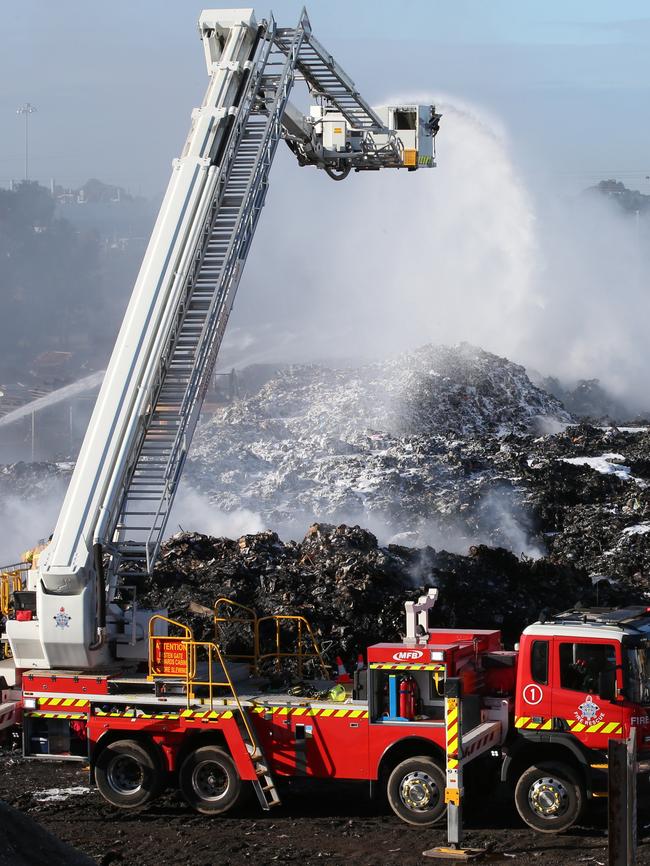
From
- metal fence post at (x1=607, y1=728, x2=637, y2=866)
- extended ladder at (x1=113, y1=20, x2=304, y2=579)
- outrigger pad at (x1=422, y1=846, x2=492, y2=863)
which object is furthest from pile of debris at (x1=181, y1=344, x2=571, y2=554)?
metal fence post at (x1=607, y1=728, x2=637, y2=866)

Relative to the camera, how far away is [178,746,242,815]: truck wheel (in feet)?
39.5

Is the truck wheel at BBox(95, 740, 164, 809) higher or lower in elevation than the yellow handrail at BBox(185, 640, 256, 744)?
lower

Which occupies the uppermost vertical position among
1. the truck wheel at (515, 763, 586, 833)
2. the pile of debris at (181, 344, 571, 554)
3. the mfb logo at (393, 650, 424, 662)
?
the pile of debris at (181, 344, 571, 554)

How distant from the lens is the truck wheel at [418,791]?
11.5 meters

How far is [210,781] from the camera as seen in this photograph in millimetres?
12148

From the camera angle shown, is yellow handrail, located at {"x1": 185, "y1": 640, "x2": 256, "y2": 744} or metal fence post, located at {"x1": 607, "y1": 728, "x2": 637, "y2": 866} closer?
metal fence post, located at {"x1": 607, "y1": 728, "x2": 637, "y2": 866}

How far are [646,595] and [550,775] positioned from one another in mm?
9418

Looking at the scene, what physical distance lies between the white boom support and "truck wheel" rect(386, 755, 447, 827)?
9.33 ft

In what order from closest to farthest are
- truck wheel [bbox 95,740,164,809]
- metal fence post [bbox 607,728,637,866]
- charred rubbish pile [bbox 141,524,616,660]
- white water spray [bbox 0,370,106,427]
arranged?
1. metal fence post [bbox 607,728,637,866]
2. truck wheel [bbox 95,740,164,809]
3. charred rubbish pile [bbox 141,524,616,660]
4. white water spray [bbox 0,370,106,427]

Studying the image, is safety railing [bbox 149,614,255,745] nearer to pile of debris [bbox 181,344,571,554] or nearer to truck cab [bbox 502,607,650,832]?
truck cab [bbox 502,607,650,832]

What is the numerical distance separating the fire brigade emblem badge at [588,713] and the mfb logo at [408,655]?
1.45 meters

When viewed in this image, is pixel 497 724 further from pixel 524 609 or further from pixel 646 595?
pixel 646 595

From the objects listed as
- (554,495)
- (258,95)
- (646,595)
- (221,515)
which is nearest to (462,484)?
(554,495)

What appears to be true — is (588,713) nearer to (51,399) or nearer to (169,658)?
(169,658)
